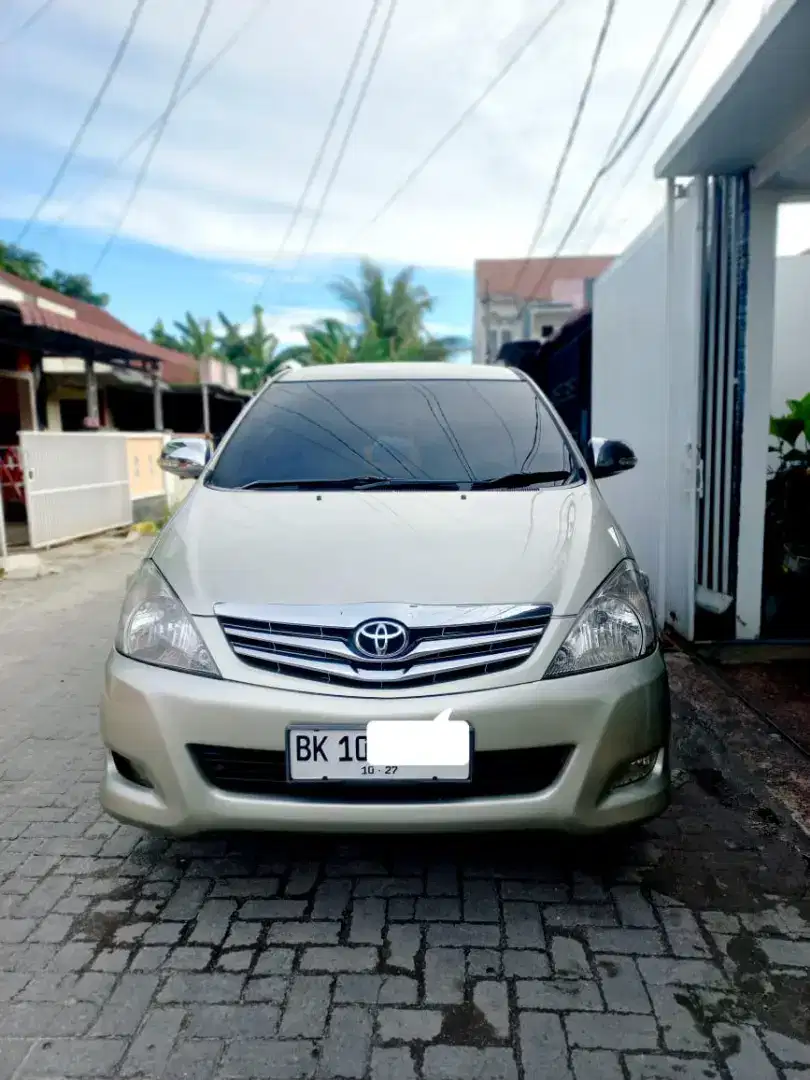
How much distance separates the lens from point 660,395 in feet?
18.2

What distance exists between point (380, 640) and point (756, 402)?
3.56 metres

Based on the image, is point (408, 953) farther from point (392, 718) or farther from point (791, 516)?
point (791, 516)

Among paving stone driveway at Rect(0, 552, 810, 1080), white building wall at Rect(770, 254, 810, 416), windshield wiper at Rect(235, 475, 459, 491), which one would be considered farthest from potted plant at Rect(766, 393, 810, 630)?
windshield wiper at Rect(235, 475, 459, 491)

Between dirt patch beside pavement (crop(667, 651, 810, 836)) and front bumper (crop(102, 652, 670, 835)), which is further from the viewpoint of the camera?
dirt patch beside pavement (crop(667, 651, 810, 836))

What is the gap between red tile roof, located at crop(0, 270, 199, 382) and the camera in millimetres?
10208

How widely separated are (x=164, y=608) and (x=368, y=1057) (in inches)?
50.8

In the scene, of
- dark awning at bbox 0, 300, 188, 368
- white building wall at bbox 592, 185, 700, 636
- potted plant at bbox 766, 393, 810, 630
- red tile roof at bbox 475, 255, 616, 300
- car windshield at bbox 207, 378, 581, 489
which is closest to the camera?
car windshield at bbox 207, 378, 581, 489

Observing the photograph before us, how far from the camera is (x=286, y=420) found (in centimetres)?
366

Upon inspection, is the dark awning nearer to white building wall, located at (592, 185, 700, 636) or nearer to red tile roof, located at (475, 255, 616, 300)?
white building wall, located at (592, 185, 700, 636)

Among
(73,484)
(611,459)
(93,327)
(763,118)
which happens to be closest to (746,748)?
(611,459)

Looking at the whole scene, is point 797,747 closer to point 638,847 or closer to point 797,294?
point 638,847

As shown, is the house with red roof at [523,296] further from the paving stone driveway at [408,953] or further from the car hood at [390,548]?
the paving stone driveway at [408,953]

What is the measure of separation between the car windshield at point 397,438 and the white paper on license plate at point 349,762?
1.16 m

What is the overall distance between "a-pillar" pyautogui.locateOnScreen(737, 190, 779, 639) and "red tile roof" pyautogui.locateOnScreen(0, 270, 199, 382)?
7915 mm
